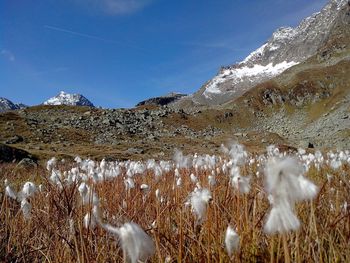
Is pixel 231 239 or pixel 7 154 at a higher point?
pixel 7 154

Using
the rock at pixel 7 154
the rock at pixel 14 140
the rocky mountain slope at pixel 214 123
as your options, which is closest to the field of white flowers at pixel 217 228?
the rock at pixel 7 154

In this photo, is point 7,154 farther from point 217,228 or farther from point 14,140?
point 217,228

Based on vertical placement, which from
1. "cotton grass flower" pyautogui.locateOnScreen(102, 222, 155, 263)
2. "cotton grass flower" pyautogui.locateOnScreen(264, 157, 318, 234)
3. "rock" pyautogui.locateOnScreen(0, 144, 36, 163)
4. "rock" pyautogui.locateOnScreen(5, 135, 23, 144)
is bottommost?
"cotton grass flower" pyautogui.locateOnScreen(102, 222, 155, 263)

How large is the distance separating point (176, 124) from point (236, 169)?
59.6m

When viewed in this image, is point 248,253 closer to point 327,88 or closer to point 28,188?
point 28,188

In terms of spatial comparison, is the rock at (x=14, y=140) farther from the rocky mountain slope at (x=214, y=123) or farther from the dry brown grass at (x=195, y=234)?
the dry brown grass at (x=195, y=234)

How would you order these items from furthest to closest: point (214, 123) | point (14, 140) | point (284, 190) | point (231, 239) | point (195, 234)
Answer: point (214, 123) < point (14, 140) < point (195, 234) < point (231, 239) < point (284, 190)

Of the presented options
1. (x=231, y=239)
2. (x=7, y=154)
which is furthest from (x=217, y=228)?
(x=7, y=154)

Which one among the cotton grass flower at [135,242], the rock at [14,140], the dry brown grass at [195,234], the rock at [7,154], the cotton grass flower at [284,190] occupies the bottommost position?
the dry brown grass at [195,234]

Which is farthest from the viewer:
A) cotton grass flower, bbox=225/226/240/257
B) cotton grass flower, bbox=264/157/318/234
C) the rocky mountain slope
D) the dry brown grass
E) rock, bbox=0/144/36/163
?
the rocky mountain slope

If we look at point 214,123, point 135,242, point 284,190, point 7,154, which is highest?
point 214,123

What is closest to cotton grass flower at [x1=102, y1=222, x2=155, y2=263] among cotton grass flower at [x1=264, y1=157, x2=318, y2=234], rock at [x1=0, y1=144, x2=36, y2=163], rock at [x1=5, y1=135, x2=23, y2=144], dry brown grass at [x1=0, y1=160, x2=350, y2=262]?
cotton grass flower at [x1=264, y1=157, x2=318, y2=234]

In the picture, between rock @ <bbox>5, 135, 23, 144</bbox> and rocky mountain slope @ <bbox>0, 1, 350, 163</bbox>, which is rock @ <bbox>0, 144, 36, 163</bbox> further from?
rock @ <bbox>5, 135, 23, 144</bbox>

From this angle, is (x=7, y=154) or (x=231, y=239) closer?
(x=231, y=239)
